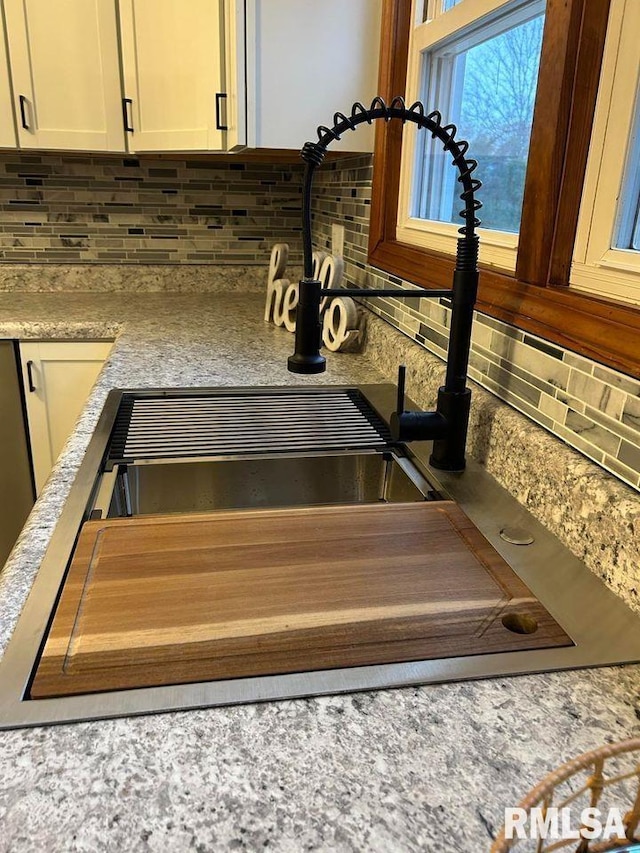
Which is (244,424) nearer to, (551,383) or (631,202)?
(551,383)

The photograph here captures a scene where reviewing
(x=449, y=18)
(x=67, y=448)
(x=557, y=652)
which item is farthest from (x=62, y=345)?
(x=557, y=652)

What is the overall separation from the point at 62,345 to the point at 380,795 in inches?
68.8

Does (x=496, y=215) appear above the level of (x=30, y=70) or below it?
below

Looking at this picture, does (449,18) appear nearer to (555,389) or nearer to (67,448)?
(555,389)

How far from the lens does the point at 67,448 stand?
111 centimetres

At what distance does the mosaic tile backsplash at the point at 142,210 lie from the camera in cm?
238

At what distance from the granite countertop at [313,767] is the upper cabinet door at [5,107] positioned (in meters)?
1.87

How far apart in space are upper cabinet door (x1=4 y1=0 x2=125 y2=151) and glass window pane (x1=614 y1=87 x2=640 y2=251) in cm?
172

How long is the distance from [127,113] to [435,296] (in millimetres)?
1558

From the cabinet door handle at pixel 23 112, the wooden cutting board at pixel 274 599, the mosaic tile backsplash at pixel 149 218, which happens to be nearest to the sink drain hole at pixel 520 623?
the wooden cutting board at pixel 274 599

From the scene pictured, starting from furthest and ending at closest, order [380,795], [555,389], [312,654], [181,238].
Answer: [181,238]
[555,389]
[312,654]
[380,795]

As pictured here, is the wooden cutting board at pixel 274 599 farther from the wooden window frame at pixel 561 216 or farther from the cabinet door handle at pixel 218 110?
the cabinet door handle at pixel 218 110

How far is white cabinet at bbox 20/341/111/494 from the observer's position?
1.95 m

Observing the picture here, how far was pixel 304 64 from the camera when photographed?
1607 mm
